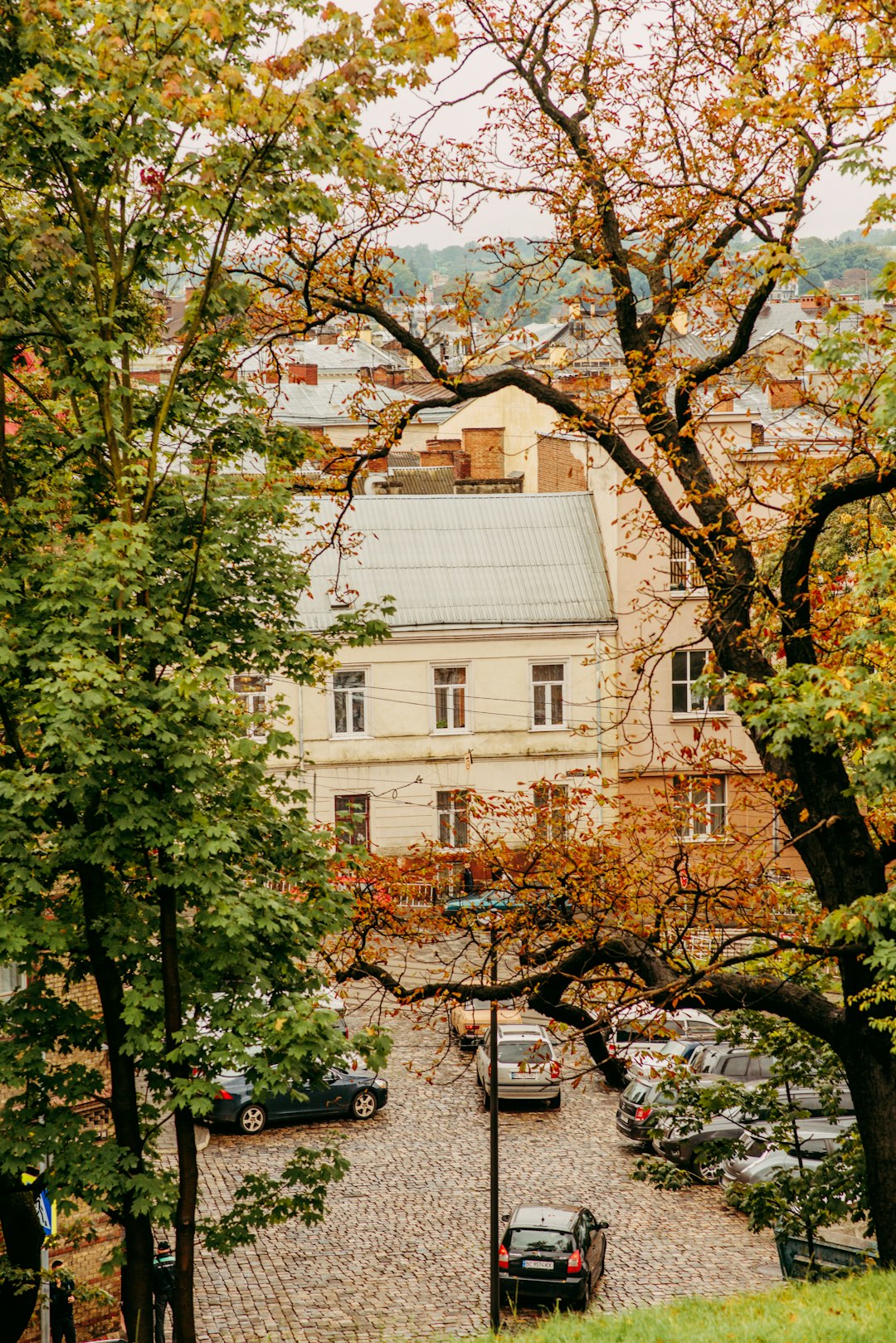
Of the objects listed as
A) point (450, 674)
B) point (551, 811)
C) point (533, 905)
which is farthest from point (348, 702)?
point (533, 905)

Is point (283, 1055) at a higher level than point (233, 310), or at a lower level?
lower

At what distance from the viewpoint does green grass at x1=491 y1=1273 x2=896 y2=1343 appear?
334 inches

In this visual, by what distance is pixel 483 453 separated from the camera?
50.1 metres

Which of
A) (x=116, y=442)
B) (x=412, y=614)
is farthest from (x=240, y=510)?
(x=412, y=614)

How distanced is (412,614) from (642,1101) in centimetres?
1609

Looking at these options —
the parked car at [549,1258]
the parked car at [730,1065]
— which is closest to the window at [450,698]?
the parked car at [730,1065]

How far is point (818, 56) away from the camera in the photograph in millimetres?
10906

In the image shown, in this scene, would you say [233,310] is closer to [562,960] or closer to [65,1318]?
[562,960]

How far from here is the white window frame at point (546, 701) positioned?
1497 inches

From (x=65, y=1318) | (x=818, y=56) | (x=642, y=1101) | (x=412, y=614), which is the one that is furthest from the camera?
(x=412, y=614)

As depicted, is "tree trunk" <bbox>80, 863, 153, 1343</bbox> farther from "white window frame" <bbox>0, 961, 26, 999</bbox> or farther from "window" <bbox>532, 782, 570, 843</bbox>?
"white window frame" <bbox>0, 961, 26, 999</bbox>

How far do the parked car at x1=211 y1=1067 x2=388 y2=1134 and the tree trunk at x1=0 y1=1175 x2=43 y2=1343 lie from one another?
12.7m

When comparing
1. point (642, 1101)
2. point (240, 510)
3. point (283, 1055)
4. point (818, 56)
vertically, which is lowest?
point (642, 1101)

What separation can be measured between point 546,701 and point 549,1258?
21.2 meters
